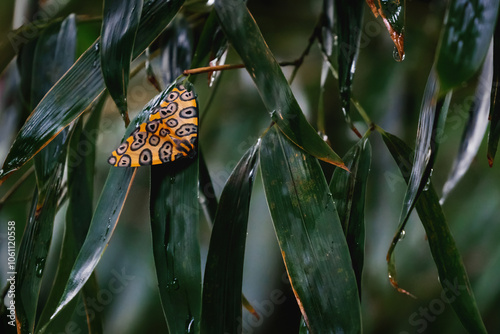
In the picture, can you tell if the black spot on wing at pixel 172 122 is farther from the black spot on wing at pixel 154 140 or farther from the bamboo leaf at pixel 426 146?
the bamboo leaf at pixel 426 146

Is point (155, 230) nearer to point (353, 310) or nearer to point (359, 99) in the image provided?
point (353, 310)

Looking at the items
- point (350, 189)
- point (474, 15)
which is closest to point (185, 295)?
point (350, 189)

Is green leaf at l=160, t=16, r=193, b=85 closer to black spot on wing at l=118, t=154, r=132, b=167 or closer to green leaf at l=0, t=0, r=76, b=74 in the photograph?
green leaf at l=0, t=0, r=76, b=74

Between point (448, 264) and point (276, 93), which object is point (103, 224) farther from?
point (448, 264)

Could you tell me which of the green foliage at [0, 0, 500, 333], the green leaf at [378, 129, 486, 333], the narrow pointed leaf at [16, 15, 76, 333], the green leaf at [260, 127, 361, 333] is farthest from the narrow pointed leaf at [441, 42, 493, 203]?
the narrow pointed leaf at [16, 15, 76, 333]

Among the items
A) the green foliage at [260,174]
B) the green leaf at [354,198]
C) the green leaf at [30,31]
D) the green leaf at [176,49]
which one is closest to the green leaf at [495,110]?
the green foliage at [260,174]

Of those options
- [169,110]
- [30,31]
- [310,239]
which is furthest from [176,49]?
[310,239]
